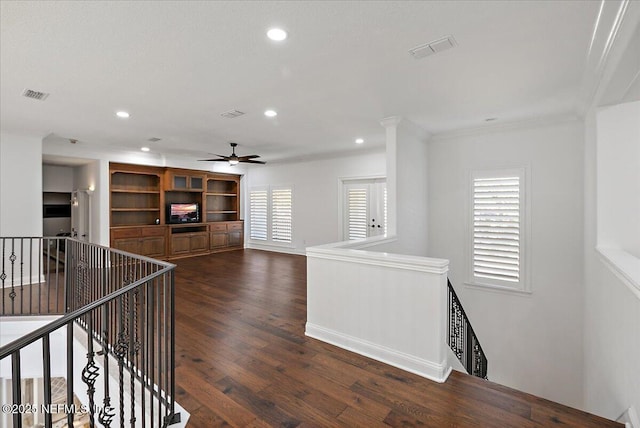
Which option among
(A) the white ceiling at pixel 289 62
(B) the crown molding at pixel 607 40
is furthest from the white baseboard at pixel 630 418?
(A) the white ceiling at pixel 289 62

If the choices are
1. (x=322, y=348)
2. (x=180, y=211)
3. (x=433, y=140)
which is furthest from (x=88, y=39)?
(x=180, y=211)

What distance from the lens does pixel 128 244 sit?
734 centimetres

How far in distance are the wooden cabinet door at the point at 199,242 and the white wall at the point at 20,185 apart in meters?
3.31

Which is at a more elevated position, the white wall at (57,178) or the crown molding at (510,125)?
the crown molding at (510,125)

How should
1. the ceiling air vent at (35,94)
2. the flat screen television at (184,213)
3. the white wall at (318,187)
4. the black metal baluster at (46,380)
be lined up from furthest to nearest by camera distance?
1. the flat screen television at (184,213)
2. the white wall at (318,187)
3. the ceiling air vent at (35,94)
4. the black metal baluster at (46,380)

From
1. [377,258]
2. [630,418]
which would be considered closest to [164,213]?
[377,258]

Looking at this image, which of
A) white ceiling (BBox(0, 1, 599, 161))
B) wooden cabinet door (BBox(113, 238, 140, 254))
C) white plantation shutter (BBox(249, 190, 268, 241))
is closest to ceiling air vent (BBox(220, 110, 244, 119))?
white ceiling (BBox(0, 1, 599, 161))

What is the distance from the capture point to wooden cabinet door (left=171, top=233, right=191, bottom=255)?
8078mm

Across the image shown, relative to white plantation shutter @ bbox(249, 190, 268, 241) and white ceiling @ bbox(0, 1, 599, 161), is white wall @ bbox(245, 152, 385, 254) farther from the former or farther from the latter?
white ceiling @ bbox(0, 1, 599, 161)

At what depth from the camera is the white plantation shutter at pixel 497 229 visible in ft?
15.9

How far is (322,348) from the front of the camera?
10.2ft

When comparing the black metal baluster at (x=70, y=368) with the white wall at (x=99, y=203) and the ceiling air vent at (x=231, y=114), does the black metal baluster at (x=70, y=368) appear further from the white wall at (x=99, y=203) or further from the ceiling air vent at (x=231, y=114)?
the white wall at (x=99, y=203)

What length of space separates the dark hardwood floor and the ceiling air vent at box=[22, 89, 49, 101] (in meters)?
2.93

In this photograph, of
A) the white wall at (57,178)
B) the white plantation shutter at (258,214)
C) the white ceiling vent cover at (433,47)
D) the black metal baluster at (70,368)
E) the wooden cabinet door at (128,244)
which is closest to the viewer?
the black metal baluster at (70,368)
